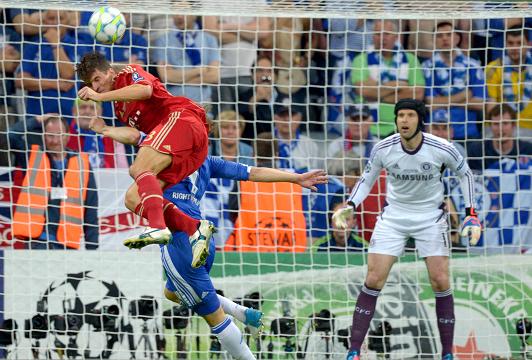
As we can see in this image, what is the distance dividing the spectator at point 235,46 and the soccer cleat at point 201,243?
3.69 metres

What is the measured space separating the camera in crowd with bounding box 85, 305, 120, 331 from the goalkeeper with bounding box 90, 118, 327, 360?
2029 mm

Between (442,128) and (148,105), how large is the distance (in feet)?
13.7

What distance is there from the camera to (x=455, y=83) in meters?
10.8

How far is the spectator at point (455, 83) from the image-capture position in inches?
417

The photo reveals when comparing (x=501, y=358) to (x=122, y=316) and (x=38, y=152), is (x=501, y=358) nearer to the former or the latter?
(x=122, y=316)

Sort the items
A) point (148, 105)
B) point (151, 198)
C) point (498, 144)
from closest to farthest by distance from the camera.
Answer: point (151, 198)
point (148, 105)
point (498, 144)

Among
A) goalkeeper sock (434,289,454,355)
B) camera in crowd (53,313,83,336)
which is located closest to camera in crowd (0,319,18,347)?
camera in crowd (53,313,83,336)

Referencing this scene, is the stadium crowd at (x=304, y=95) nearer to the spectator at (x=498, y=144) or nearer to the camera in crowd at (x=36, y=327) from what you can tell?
the spectator at (x=498, y=144)

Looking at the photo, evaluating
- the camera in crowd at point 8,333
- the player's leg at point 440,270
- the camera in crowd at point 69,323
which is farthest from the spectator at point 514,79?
the camera in crowd at point 8,333

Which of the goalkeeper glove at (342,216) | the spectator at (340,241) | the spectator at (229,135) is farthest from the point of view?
the spectator at (229,135)

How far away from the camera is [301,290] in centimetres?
970

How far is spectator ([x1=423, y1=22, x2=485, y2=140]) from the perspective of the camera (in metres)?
10.6

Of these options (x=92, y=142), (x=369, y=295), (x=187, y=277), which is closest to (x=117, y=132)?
(x=187, y=277)

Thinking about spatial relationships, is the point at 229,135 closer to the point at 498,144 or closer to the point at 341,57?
the point at 341,57
